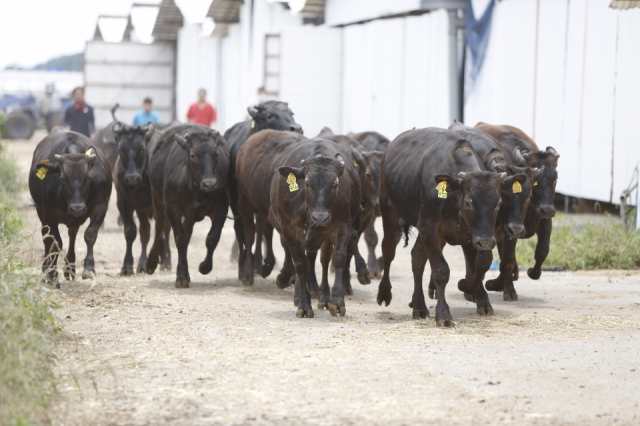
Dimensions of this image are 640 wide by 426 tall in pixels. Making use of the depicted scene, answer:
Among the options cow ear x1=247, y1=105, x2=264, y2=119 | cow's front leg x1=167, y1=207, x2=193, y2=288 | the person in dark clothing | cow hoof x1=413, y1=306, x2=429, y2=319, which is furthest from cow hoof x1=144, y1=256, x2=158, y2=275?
the person in dark clothing

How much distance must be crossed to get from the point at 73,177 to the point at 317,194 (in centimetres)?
348

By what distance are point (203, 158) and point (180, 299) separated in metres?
1.95

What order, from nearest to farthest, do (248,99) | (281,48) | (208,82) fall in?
1. (281,48)
2. (248,99)
3. (208,82)

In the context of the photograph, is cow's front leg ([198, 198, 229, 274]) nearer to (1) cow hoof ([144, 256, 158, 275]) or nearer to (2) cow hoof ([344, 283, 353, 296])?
A: (1) cow hoof ([144, 256, 158, 275])

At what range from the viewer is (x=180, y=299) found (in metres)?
12.9

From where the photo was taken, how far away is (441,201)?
11.1 m

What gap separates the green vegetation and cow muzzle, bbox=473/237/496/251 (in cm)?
349

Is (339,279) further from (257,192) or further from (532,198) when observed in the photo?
(532,198)

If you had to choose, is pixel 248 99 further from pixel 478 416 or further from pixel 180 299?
pixel 478 416

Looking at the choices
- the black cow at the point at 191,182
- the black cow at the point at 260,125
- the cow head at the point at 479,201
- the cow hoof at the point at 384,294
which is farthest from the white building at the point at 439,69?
the cow head at the point at 479,201

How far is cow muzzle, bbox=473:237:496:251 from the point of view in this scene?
423 inches

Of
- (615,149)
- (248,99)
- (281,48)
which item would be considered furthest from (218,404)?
(248,99)

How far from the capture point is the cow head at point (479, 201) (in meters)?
10.8

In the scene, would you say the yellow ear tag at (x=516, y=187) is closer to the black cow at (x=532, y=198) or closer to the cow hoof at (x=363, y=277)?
the black cow at (x=532, y=198)
